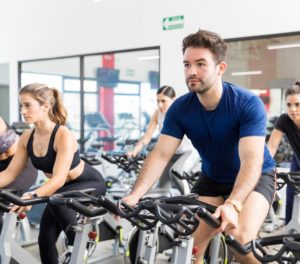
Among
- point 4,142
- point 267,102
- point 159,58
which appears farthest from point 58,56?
point 4,142

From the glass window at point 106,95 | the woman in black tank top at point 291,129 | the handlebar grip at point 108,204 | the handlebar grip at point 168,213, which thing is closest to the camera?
the handlebar grip at point 168,213

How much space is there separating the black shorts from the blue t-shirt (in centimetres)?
3

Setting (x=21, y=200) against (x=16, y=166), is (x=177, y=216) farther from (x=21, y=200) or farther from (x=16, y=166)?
(x=16, y=166)

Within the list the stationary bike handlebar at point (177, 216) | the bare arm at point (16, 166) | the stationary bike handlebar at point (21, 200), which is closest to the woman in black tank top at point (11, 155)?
the bare arm at point (16, 166)

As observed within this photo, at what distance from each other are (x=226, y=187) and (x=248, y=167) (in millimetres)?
435

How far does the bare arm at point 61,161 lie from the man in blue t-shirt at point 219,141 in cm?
55

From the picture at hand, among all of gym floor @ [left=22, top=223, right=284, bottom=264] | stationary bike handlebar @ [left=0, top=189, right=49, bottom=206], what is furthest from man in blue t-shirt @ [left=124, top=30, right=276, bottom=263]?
gym floor @ [left=22, top=223, right=284, bottom=264]

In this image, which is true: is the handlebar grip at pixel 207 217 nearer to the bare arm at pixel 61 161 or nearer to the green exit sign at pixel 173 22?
the bare arm at pixel 61 161

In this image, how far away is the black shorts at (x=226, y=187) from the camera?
180 centimetres

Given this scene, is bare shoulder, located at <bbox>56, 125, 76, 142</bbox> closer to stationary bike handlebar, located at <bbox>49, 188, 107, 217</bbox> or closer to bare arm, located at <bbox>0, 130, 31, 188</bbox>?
bare arm, located at <bbox>0, 130, 31, 188</bbox>

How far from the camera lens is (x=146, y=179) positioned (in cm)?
186

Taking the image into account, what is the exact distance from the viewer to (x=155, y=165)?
6.27ft

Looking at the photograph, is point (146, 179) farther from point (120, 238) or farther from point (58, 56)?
point (58, 56)

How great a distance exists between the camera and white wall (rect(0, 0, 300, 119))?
16.0ft
